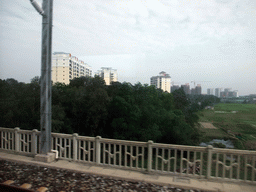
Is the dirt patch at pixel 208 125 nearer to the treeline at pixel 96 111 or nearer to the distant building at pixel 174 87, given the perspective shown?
the distant building at pixel 174 87

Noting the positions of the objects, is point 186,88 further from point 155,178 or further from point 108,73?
point 155,178

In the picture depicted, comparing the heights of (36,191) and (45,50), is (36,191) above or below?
below

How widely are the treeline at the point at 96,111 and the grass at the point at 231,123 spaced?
17799 mm

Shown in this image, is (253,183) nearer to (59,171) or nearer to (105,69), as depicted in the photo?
(59,171)

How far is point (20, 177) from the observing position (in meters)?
3.29

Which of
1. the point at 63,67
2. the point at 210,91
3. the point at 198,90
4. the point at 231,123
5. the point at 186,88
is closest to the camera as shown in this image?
the point at 63,67

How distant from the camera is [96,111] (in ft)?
57.5

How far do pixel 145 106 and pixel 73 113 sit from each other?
771 centimetres

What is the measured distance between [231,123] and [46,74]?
44600 millimetres

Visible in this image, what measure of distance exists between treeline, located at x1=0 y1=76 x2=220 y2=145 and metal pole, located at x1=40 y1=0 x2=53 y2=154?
1156 cm

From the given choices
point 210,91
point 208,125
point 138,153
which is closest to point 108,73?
point 210,91

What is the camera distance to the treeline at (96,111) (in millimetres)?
15553

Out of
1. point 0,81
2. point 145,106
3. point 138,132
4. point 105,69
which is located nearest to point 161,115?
point 145,106

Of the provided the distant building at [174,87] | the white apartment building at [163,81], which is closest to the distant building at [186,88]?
the distant building at [174,87]
